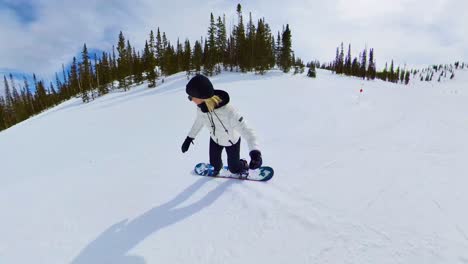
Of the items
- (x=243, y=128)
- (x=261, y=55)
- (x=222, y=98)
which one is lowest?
(x=243, y=128)

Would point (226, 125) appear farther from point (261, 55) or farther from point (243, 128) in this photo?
point (261, 55)

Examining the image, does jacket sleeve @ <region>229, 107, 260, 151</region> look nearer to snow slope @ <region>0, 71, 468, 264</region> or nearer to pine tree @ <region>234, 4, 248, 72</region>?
snow slope @ <region>0, 71, 468, 264</region>

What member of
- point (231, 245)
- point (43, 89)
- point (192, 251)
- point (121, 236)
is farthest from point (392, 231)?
point (43, 89)

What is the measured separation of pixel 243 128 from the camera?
3402 mm

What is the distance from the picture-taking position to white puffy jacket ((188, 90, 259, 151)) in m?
3.39

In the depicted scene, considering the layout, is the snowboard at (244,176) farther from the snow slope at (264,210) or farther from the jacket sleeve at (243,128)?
the jacket sleeve at (243,128)

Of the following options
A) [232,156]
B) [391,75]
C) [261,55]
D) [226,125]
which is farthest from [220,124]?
[391,75]

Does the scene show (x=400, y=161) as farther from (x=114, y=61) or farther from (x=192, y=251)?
(x=114, y=61)

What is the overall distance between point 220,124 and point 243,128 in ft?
1.29

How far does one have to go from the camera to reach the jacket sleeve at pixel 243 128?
3363 millimetres

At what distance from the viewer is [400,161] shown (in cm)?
417

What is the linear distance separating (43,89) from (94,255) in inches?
3325

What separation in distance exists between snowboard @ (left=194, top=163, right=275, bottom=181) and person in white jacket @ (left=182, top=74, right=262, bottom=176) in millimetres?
87

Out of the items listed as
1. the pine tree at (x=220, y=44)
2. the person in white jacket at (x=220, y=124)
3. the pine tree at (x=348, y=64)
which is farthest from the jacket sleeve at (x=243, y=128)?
the pine tree at (x=348, y=64)
